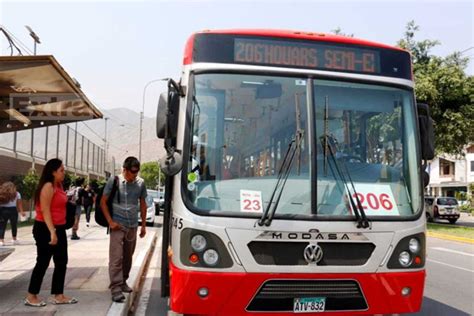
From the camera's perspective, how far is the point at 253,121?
4.70 m

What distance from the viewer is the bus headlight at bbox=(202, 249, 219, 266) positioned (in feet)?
13.9

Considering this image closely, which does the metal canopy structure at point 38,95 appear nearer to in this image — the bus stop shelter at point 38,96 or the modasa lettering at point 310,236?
the bus stop shelter at point 38,96

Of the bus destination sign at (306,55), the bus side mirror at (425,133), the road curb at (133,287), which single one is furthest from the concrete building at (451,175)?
the bus destination sign at (306,55)

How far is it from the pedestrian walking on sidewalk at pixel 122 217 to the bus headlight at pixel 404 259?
3.34m

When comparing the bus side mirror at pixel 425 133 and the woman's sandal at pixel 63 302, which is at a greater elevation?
the bus side mirror at pixel 425 133

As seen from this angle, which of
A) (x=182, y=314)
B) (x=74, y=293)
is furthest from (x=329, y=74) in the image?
(x=74, y=293)

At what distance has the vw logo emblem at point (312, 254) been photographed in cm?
429

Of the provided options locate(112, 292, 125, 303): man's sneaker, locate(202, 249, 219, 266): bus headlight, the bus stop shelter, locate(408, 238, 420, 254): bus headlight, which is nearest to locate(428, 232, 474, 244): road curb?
the bus stop shelter

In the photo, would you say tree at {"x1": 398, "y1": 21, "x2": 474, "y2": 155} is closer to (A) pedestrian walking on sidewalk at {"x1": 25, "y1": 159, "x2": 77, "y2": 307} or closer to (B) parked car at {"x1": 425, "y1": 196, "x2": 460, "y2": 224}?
(B) parked car at {"x1": 425, "y1": 196, "x2": 460, "y2": 224}

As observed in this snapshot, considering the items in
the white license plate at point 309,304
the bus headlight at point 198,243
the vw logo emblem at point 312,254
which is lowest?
the white license plate at point 309,304

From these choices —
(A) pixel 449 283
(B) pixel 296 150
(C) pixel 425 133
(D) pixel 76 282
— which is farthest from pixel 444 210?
(B) pixel 296 150

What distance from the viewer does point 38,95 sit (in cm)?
736

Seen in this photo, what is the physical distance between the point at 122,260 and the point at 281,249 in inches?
115

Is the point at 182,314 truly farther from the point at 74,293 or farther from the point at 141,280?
the point at 141,280
